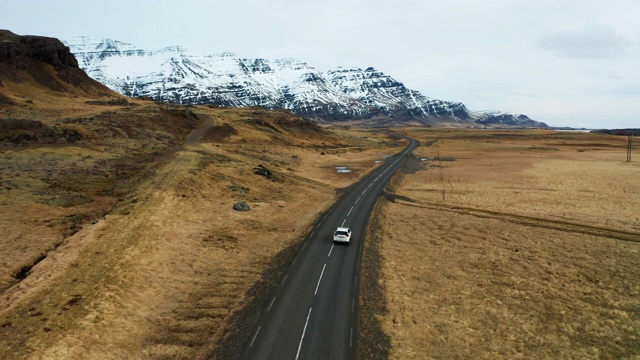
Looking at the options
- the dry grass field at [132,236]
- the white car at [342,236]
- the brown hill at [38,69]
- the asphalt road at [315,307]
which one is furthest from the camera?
the brown hill at [38,69]

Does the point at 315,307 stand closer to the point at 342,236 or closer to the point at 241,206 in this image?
the point at 342,236

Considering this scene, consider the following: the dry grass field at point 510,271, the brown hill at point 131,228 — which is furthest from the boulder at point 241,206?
the dry grass field at point 510,271

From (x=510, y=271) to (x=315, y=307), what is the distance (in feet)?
60.0

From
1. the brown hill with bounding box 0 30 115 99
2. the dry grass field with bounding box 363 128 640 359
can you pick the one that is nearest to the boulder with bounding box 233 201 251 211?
the dry grass field with bounding box 363 128 640 359

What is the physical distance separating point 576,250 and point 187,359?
36623mm

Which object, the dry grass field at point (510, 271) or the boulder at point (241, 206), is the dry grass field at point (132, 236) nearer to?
the boulder at point (241, 206)

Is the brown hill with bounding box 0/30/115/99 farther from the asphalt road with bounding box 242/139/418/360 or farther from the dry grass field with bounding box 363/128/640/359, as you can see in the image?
the dry grass field with bounding box 363/128/640/359

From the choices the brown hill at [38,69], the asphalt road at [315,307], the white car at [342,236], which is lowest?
the asphalt road at [315,307]

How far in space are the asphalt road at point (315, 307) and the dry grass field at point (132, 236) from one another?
82.6 inches

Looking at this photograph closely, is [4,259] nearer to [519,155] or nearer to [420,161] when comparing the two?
[420,161]

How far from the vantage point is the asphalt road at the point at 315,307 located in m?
21.4

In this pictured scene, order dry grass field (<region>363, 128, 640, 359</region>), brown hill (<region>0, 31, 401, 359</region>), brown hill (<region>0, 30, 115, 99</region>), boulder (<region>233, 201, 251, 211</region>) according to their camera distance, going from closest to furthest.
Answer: brown hill (<region>0, 31, 401, 359</region>) → dry grass field (<region>363, 128, 640, 359</region>) → boulder (<region>233, 201, 251, 211</region>) → brown hill (<region>0, 30, 115, 99</region>)

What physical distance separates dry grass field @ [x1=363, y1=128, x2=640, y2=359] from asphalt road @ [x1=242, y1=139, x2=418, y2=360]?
88.0 inches

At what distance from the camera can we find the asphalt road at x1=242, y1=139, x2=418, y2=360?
70.3ft
